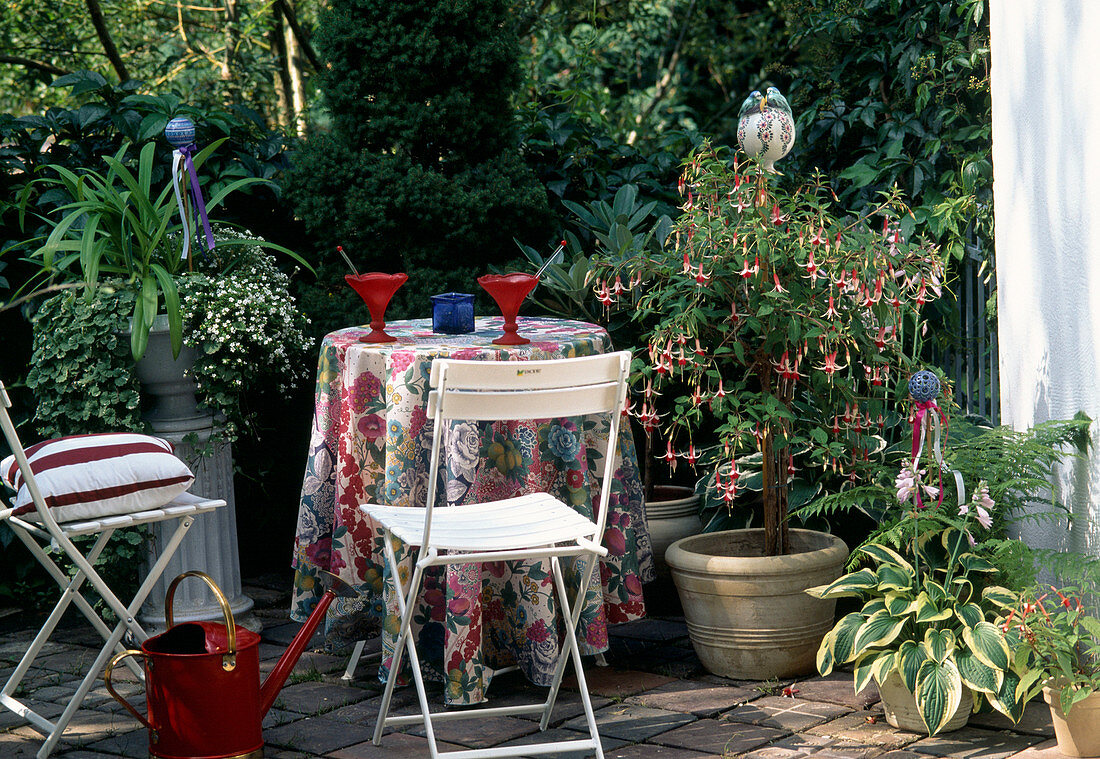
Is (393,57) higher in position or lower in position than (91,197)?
higher

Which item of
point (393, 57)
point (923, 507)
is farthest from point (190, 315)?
point (923, 507)

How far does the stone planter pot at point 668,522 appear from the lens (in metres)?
4.34

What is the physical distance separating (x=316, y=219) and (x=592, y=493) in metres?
1.74

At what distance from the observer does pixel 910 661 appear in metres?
3.00

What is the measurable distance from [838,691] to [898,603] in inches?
18.3

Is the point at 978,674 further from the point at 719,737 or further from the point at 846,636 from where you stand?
the point at 719,737

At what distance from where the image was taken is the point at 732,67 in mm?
11039

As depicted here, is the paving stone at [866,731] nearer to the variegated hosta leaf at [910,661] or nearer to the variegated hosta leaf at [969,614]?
the variegated hosta leaf at [910,661]

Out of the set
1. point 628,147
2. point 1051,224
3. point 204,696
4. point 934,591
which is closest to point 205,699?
point 204,696

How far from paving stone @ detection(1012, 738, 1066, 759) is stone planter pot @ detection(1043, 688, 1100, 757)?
0.14 ft

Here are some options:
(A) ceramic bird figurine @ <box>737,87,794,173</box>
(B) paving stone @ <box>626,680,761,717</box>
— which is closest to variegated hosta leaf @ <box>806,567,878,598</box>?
(B) paving stone @ <box>626,680,761,717</box>

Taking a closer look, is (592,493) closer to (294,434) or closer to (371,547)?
(371,547)

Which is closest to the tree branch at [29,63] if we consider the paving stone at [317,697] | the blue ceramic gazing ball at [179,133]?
the blue ceramic gazing ball at [179,133]

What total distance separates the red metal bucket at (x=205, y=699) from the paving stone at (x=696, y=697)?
1.10 metres
